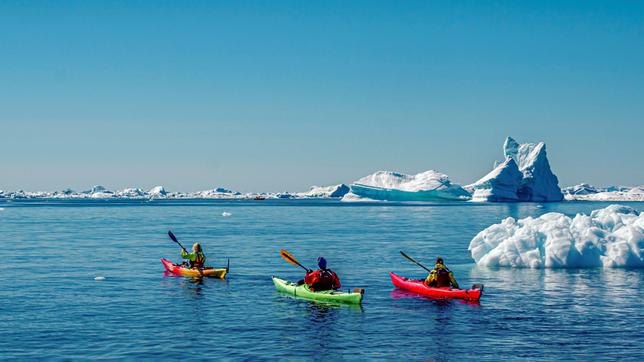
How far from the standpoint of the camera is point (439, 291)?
26.0 meters

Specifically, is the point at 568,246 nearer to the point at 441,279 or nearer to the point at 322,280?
the point at 441,279

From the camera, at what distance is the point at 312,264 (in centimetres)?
3950

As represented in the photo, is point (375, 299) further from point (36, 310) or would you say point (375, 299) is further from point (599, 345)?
point (36, 310)

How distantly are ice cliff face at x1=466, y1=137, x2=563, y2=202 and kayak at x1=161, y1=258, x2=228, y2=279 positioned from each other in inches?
5251

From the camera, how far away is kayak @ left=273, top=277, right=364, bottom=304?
24.3 meters

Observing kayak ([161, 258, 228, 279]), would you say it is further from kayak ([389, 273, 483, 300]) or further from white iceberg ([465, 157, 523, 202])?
white iceberg ([465, 157, 523, 202])

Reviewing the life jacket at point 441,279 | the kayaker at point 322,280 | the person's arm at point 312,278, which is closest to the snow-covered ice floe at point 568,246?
the life jacket at point 441,279

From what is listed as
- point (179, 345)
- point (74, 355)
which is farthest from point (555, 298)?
point (74, 355)

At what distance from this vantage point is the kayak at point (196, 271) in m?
31.3

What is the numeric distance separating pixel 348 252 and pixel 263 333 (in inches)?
969

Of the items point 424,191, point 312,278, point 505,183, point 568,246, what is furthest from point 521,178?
point 312,278

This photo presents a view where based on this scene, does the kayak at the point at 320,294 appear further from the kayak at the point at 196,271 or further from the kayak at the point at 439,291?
the kayak at the point at 196,271

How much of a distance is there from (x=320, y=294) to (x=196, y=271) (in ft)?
29.8

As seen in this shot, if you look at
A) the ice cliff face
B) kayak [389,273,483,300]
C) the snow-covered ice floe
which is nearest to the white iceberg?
the ice cliff face
